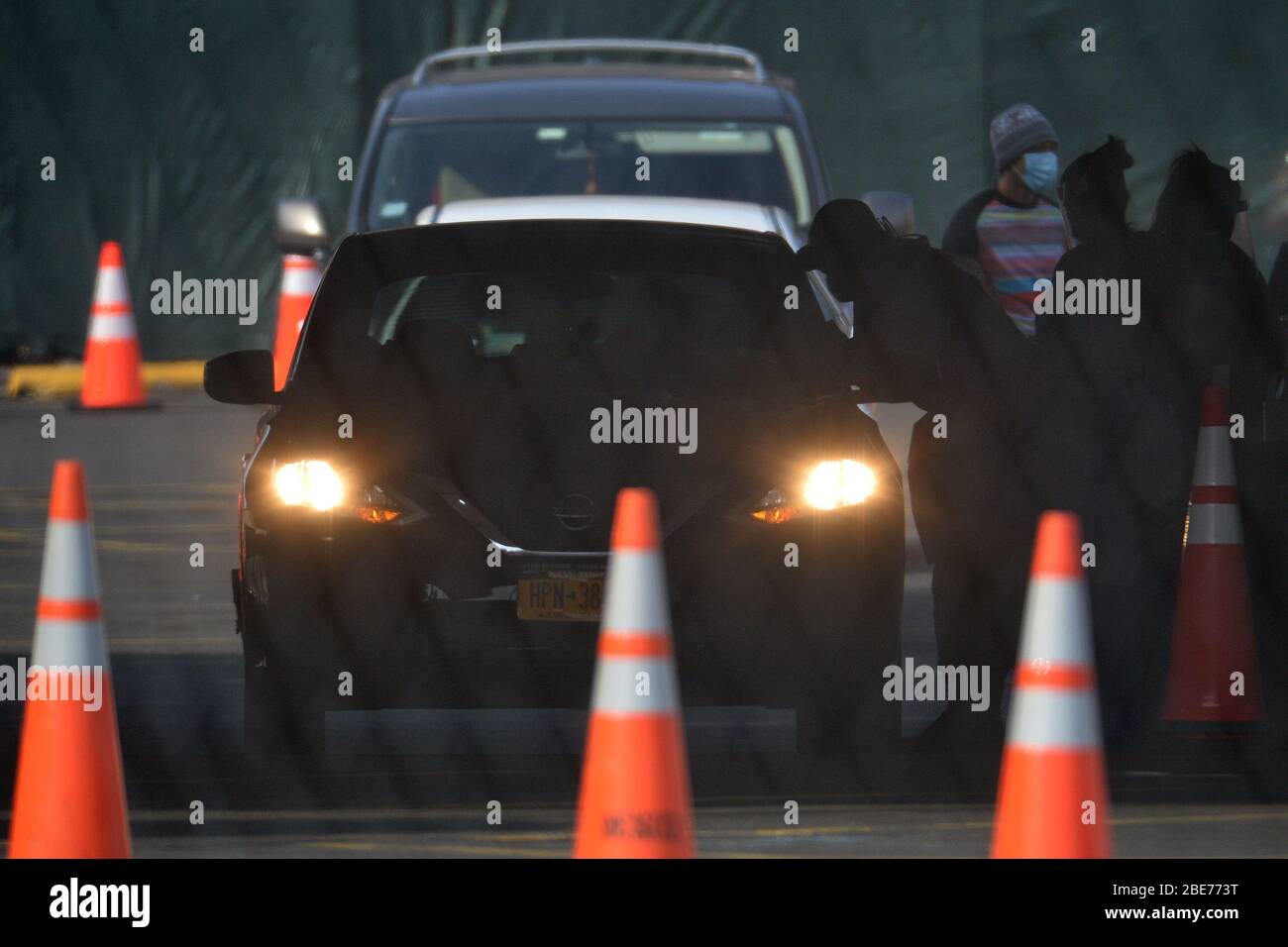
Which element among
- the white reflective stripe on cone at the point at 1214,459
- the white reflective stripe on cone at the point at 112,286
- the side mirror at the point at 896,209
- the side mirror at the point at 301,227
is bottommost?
the white reflective stripe on cone at the point at 1214,459

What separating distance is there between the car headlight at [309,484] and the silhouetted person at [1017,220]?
394 cm

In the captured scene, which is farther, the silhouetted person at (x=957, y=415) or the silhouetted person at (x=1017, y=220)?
the silhouetted person at (x=1017, y=220)

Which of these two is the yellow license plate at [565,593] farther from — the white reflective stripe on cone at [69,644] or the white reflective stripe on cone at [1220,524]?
the white reflective stripe on cone at [1220,524]

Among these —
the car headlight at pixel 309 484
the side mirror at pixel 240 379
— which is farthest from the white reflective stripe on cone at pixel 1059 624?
the side mirror at pixel 240 379

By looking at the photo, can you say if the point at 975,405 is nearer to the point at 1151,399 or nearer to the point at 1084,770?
the point at 1151,399

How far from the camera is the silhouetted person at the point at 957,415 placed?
7672mm

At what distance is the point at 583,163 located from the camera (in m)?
11.9

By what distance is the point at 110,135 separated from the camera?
1772cm

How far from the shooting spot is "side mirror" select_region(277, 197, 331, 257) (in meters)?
11.7

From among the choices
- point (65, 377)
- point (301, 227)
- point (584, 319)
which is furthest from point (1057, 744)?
point (65, 377)

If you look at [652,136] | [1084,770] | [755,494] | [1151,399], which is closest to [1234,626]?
[1151,399]

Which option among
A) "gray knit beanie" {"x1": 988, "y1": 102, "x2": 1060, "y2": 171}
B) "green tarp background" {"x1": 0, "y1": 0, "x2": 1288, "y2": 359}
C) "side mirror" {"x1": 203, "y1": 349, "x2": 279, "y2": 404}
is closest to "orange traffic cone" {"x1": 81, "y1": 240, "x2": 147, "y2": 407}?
"green tarp background" {"x1": 0, "y1": 0, "x2": 1288, "y2": 359}
